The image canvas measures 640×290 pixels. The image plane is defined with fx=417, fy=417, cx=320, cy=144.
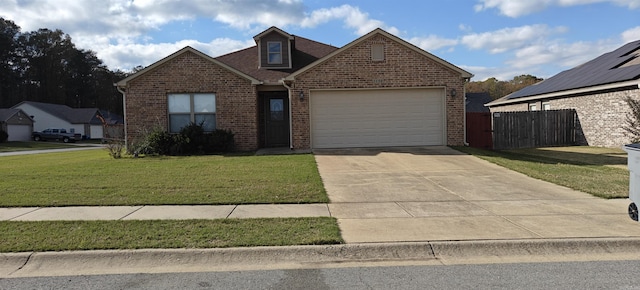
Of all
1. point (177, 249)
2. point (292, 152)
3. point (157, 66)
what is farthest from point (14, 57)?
point (177, 249)

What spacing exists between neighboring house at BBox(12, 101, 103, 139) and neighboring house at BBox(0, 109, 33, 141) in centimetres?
378

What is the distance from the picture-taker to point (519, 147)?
1944 cm

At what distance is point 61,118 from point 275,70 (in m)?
52.7

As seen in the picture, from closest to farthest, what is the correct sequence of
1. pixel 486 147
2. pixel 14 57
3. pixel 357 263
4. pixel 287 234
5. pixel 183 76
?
1. pixel 357 263
2. pixel 287 234
3. pixel 183 76
4. pixel 486 147
5. pixel 14 57

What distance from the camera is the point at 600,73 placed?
20422 millimetres

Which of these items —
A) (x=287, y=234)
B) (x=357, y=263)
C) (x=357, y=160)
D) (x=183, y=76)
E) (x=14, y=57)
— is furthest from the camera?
(x=14, y=57)

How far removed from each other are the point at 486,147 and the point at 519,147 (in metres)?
1.99

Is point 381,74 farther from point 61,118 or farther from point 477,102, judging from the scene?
point 61,118

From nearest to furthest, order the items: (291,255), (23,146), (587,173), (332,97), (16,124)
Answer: (291,255)
(587,173)
(332,97)
(23,146)
(16,124)

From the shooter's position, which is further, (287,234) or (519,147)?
(519,147)

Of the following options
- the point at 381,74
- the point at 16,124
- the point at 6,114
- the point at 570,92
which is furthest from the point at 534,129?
the point at 6,114

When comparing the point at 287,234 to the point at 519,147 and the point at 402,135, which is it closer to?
the point at 402,135

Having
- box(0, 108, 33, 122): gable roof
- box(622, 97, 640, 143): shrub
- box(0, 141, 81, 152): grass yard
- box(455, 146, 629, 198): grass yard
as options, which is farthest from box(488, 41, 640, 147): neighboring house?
box(0, 108, 33, 122): gable roof

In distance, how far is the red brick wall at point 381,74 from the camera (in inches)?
618
